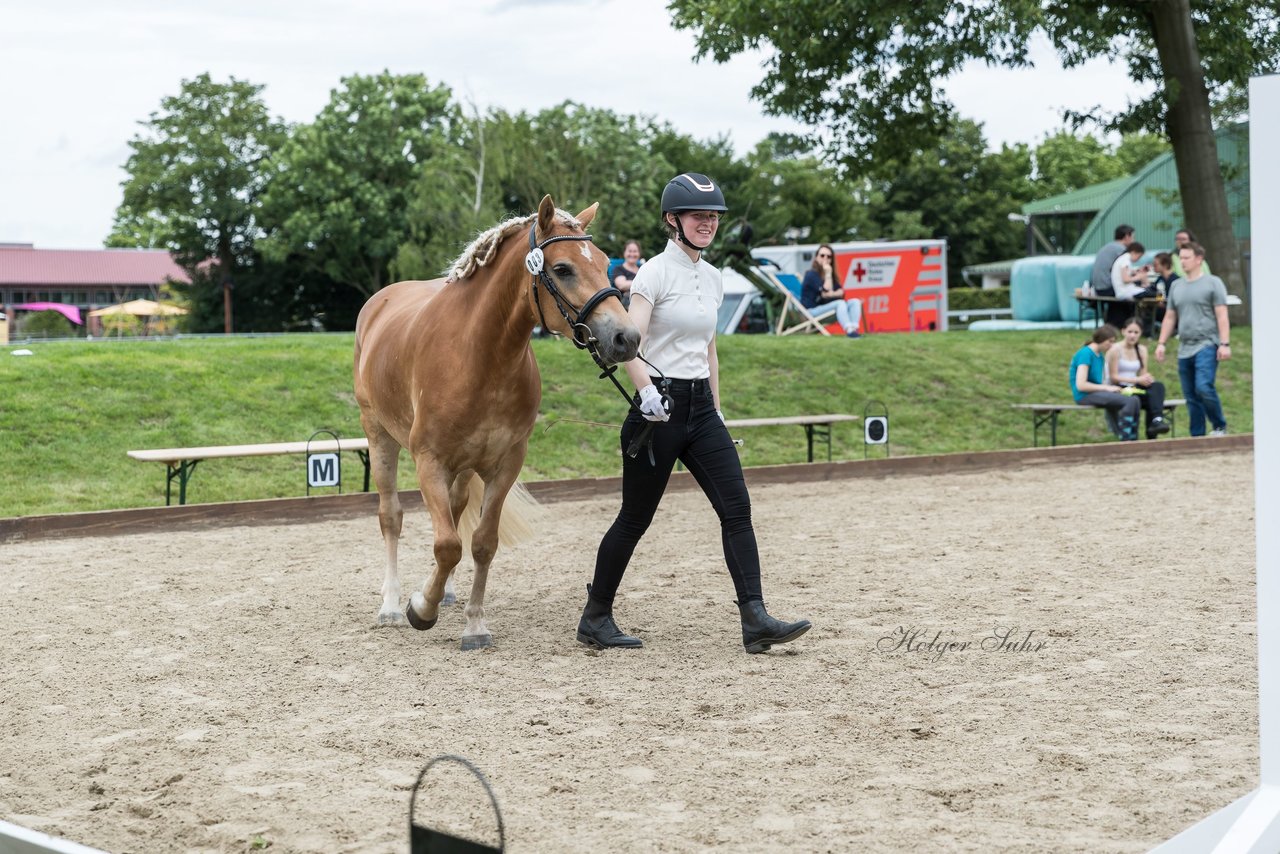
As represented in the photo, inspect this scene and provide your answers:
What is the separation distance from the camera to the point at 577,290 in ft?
19.0

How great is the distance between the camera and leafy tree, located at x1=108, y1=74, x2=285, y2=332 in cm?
5581

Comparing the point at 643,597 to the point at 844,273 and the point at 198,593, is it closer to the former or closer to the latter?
the point at 198,593

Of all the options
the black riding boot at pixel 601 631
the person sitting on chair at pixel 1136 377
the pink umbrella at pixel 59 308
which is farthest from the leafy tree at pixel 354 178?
the black riding boot at pixel 601 631

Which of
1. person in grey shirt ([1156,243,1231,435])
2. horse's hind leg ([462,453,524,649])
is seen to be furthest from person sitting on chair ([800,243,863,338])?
horse's hind leg ([462,453,524,649])

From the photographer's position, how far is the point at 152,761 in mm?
4555

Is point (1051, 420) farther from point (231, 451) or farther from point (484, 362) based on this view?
point (484, 362)

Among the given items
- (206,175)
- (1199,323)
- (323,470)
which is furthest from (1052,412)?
(206,175)

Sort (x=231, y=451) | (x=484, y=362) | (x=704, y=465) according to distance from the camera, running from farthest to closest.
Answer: (x=231, y=451), (x=484, y=362), (x=704, y=465)

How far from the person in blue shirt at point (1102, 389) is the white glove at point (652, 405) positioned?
10.7 metres

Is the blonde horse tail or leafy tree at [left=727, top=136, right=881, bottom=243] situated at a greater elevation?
leafy tree at [left=727, top=136, right=881, bottom=243]

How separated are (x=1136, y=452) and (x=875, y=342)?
234 inches

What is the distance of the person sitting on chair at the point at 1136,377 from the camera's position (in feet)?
50.7

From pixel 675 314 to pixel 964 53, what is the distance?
1520 cm

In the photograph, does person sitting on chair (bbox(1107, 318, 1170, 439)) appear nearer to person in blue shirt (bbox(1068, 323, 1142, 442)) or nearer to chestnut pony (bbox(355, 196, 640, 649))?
person in blue shirt (bbox(1068, 323, 1142, 442))
